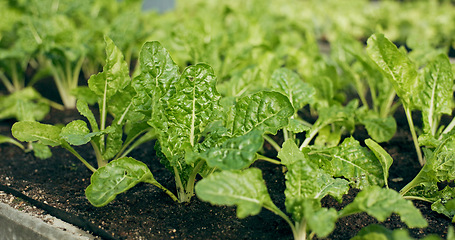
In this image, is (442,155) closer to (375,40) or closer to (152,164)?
(375,40)

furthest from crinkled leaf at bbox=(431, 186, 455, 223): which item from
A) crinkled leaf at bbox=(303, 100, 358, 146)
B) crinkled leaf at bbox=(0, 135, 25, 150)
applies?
crinkled leaf at bbox=(0, 135, 25, 150)

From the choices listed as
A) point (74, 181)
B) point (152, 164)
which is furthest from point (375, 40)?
point (74, 181)

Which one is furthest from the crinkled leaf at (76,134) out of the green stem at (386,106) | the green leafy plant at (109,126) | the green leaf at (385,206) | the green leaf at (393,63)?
the green stem at (386,106)

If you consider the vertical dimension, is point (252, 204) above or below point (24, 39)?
below

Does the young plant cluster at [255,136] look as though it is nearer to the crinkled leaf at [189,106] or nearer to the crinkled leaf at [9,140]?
the crinkled leaf at [189,106]

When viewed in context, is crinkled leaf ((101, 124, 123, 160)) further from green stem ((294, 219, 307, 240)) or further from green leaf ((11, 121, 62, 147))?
green stem ((294, 219, 307, 240))

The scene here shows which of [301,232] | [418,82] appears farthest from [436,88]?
[301,232]
